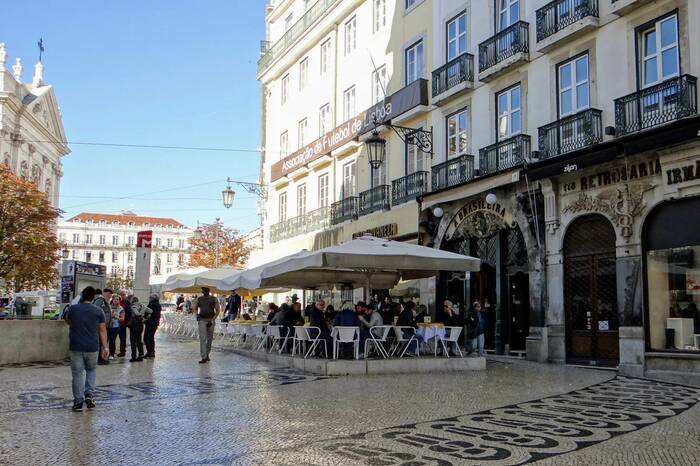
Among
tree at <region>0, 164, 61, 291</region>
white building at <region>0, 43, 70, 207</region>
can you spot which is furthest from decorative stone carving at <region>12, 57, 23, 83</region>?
tree at <region>0, 164, 61, 291</region>

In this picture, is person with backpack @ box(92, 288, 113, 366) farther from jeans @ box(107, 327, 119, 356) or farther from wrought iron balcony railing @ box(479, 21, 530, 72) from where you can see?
wrought iron balcony railing @ box(479, 21, 530, 72)

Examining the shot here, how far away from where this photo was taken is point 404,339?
50.0 ft

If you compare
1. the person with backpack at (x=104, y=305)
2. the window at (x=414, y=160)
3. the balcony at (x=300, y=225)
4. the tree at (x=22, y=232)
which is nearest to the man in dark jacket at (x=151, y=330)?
the person with backpack at (x=104, y=305)

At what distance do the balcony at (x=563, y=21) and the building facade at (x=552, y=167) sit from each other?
5 centimetres

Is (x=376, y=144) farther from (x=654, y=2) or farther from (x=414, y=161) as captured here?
(x=654, y=2)

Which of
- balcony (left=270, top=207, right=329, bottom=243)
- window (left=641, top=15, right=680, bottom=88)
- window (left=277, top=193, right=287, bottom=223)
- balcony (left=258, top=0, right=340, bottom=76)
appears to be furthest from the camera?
window (left=277, top=193, right=287, bottom=223)

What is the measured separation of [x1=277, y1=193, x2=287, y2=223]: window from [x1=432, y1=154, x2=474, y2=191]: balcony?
553 inches

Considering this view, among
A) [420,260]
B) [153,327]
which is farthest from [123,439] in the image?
[153,327]

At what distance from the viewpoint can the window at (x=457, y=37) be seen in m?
21.9

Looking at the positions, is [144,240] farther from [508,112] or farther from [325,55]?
[325,55]

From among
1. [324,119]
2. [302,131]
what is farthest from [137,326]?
[302,131]

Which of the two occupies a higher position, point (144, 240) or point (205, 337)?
point (144, 240)

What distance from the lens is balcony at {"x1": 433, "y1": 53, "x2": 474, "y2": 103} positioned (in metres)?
21.1

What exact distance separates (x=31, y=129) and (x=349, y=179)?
200ft
